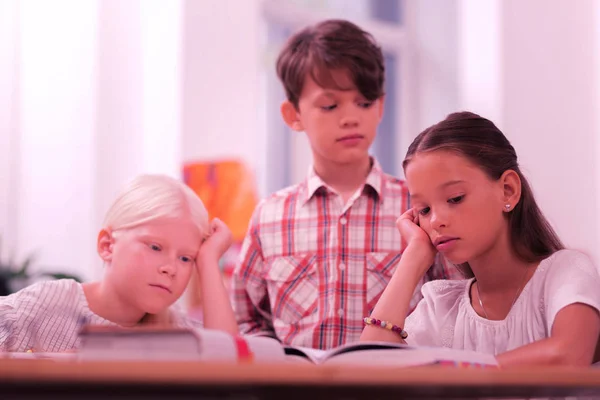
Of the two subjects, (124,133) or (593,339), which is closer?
(593,339)

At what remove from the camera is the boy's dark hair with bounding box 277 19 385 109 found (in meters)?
1.79

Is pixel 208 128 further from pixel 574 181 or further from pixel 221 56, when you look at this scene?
pixel 574 181

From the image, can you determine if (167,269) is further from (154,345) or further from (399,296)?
(154,345)

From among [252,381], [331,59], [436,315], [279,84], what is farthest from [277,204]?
[279,84]

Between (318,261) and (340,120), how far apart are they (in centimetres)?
35

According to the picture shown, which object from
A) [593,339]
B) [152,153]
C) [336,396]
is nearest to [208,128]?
[152,153]

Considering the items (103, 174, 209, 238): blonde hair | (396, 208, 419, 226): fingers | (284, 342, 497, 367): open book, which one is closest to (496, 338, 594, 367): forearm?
(284, 342, 497, 367): open book

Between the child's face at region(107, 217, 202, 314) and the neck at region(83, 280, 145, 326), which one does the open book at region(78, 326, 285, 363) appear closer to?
the child's face at region(107, 217, 202, 314)

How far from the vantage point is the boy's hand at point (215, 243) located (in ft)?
4.77

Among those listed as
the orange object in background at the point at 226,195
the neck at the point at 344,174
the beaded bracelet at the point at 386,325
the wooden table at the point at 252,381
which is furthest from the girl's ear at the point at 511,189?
the orange object in background at the point at 226,195

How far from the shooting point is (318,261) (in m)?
1.80

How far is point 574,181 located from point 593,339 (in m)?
2.42

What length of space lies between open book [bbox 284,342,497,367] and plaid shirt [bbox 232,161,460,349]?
0.77m

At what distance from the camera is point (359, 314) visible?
171 centimetres
